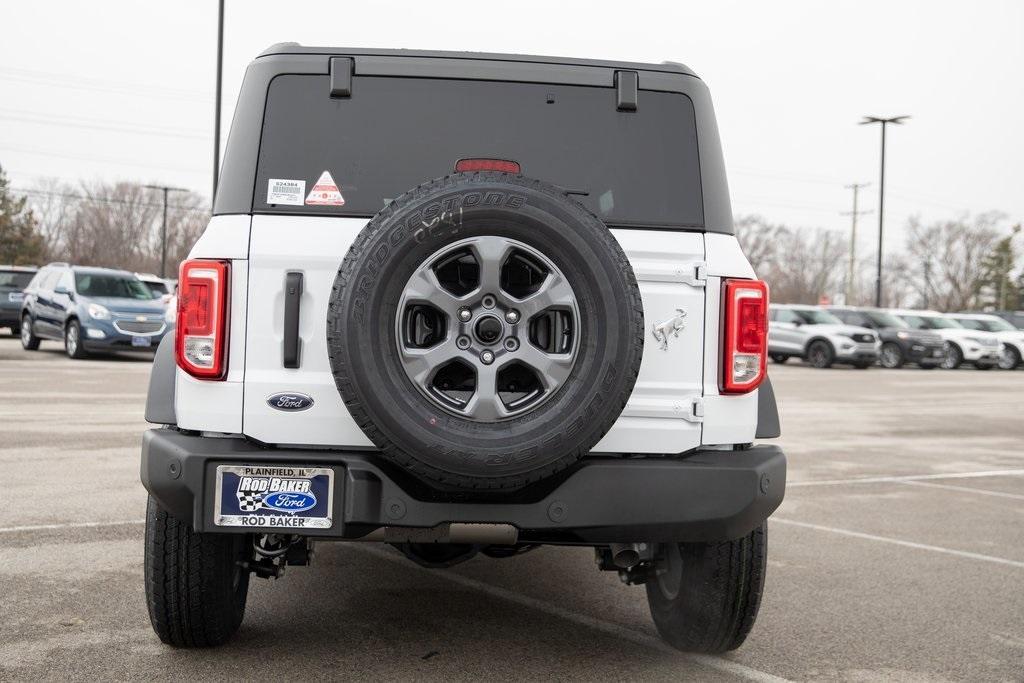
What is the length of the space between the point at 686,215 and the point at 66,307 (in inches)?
747

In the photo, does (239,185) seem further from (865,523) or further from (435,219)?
(865,523)

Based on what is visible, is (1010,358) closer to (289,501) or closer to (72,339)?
(72,339)

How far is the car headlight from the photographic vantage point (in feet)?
65.4

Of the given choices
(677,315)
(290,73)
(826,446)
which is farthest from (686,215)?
(826,446)

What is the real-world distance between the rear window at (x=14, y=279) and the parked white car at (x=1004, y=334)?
26523 mm

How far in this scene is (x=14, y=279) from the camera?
26.2m

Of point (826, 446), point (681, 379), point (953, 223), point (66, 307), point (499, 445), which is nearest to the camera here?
point (499, 445)

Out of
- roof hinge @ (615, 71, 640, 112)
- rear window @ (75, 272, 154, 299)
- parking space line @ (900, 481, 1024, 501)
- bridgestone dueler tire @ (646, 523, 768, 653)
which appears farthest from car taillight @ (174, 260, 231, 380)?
rear window @ (75, 272, 154, 299)

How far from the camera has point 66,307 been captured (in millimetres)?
20453

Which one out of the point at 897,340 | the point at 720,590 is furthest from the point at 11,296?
the point at 720,590

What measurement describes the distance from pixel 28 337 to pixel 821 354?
1918 cm

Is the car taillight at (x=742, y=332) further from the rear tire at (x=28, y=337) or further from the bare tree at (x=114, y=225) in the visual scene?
the bare tree at (x=114, y=225)

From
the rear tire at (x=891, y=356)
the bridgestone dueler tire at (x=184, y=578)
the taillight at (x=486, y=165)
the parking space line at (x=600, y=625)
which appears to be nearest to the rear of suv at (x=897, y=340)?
the rear tire at (x=891, y=356)

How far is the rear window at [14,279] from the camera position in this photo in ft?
85.0
